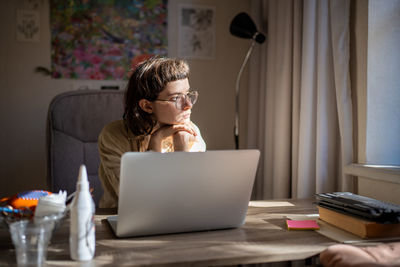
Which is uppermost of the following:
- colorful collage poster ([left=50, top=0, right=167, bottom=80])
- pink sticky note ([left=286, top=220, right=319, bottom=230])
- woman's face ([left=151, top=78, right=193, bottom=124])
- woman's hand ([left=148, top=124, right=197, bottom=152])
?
colorful collage poster ([left=50, top=0, right=167, bottom=80])

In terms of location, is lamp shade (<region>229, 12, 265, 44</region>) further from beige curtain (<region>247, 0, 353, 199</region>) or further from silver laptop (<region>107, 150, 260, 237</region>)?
silver laptop (<region>107, 150, 260, 237</region>)

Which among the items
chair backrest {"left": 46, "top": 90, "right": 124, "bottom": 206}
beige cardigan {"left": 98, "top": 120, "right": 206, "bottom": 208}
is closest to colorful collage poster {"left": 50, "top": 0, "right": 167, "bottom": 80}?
chair backrest {"left": 46, "top": 90, "right": 124, "bottom": 206}

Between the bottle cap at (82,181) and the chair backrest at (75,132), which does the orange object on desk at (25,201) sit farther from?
the chair backrest at (75,132)

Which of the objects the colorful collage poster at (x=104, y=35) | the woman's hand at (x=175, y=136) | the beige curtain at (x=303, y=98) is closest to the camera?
the woman's hand at (x=175, y=136)

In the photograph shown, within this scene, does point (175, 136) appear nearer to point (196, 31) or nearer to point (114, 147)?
point (114, 147)

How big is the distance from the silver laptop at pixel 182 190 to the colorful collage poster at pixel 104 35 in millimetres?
1697

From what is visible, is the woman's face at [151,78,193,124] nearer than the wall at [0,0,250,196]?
Yes

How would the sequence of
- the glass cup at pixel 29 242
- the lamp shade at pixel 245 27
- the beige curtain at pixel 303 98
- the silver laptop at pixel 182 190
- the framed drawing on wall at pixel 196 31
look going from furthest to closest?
the framed drawing on wall at pixel 196 31
the lamp shade at pixel 245 27
the beige curtain at pixel 303 98
the silver laptop at pixel 182 190
the glass cup at pixel 29 242

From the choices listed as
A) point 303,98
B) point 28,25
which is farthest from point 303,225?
point 28,25

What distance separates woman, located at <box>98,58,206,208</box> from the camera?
4.43 feet

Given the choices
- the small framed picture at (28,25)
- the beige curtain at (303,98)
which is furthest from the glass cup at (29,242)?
the small framed picture at (28,25)

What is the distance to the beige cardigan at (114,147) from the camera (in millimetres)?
1399

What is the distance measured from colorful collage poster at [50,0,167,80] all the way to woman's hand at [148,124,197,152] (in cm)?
124

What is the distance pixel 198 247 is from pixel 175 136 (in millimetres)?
552
